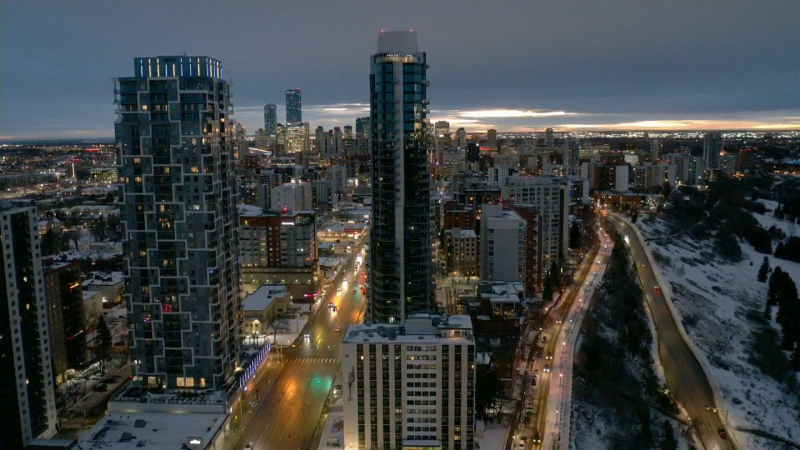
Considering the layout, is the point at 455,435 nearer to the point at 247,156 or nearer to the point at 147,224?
the point at 147,224

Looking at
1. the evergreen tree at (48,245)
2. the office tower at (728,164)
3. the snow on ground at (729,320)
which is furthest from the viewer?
the office tower at (728,164)

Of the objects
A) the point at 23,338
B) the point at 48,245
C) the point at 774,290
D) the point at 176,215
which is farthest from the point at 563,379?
the point at 48,245

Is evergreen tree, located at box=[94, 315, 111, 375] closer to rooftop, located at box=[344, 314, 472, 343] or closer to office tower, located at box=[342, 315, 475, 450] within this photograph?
rooftop, located at box=[344, 314, 472, 343]

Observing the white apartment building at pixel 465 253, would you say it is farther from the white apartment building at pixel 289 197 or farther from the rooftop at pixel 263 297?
the white apartment building at pixel 289 197

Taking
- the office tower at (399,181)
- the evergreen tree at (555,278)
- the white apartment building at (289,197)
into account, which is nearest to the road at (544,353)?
the evergreen tree at (555,278)

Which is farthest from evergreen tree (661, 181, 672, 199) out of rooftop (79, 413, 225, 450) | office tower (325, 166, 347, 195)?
rooftop (79, 413, 225, 450)
